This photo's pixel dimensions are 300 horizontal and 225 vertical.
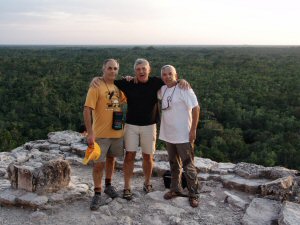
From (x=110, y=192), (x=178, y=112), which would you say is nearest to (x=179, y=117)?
(x=178, y=112)

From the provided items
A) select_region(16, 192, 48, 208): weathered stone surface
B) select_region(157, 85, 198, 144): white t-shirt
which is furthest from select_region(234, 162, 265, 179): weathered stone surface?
select_region(16, 192, 48, 208): weathered stone surface

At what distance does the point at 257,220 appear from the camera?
4172mm

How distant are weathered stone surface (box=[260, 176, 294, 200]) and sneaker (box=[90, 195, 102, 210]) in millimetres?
2118

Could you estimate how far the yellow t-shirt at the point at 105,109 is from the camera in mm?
4285

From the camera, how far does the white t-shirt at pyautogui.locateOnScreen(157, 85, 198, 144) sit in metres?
4.28

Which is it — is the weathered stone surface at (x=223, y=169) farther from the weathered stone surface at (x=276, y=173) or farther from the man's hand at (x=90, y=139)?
the man's hand at (x=90, y=139)

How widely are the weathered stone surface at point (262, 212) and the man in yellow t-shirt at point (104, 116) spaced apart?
167 cm

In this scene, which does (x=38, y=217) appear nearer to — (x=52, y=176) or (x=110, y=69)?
(x=52, y=176)

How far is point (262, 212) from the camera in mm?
4367

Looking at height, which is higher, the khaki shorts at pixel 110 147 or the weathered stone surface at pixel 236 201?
the khaki shorts at pixel 110 147

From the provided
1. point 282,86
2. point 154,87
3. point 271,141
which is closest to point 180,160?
point 154,87

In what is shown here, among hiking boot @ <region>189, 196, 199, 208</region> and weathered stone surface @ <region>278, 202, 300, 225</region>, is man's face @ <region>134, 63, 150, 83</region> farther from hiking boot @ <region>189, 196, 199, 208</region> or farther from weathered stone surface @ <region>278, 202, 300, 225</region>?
weathered stone surface @ <region>278, 202, 300, 225</region>

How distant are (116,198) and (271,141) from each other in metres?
10.5

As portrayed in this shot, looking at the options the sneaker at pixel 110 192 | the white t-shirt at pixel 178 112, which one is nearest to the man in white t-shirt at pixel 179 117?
the white t-shirt at pixel 178 112
